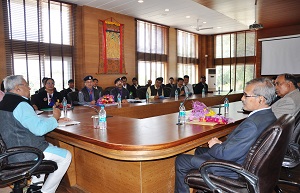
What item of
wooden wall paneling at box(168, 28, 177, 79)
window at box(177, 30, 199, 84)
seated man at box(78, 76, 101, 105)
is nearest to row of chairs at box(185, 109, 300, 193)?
seated man at box(78, 76, 101, 105)

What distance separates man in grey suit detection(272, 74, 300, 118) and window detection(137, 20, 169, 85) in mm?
6673

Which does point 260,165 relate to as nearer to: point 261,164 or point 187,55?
point 261,164

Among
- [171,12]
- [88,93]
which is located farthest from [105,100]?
[171,12]

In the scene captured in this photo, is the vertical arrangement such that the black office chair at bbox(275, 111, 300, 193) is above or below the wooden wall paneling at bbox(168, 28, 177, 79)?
below

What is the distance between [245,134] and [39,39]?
6505mm

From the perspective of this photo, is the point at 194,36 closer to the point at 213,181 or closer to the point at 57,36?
the point at 57,36

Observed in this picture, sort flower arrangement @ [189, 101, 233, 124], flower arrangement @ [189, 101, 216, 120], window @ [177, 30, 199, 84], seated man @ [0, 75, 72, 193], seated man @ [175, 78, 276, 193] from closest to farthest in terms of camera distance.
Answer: seated man @ [175, 78, 276, 193] < seated man @ [0, 75, 72, 193] < flower arrangement @ [189, 101, 233, 124] < flower arrangement @ [189, 101, 216, 120] < window @ [177, 30, 199, 84]

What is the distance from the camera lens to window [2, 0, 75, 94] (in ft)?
20.2

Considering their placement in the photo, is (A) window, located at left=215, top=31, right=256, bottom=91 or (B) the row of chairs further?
(A) window, located at left=215, top=31, right=256, bottom=91

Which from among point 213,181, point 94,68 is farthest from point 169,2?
point 213,181

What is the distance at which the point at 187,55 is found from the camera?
39.5ft

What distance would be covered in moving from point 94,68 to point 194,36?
660 cm

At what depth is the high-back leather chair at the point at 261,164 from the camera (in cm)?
142

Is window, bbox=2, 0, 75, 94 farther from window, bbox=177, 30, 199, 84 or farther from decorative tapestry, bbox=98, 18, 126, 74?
window, bbox=177, 30, 199, 84
